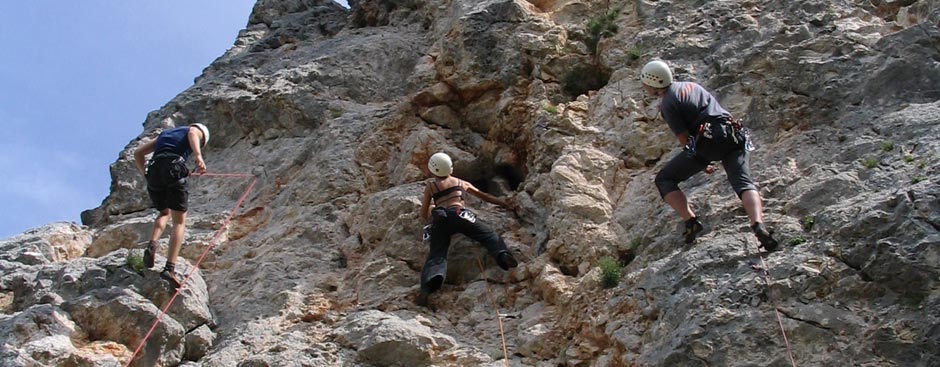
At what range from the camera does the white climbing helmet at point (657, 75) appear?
9.70 meters

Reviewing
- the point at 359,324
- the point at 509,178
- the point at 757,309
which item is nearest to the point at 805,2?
the point at 509,178

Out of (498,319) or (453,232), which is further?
(453,232)

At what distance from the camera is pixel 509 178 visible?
12.5 m

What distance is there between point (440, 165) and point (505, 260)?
1.50 metres

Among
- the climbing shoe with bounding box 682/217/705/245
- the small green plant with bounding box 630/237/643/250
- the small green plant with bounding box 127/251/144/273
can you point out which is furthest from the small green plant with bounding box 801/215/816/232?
the small green plant with bounding box 127/251/144/273

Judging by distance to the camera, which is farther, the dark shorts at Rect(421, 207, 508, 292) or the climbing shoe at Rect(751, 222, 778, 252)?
the dark shorts at Rect(421, 207, 508, 292)

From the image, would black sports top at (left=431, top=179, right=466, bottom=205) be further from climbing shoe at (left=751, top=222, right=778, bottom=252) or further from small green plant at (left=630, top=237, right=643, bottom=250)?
climbing shoe at (left=751, top=222, right=778, bottom=252)

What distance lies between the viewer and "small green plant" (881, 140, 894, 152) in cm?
890

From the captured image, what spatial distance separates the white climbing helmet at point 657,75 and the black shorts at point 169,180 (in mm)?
4842

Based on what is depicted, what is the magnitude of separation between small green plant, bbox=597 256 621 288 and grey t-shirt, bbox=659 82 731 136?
1.32 m

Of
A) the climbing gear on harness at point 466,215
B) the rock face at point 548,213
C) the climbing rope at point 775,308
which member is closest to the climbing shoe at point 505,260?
the rock face at point 548,213

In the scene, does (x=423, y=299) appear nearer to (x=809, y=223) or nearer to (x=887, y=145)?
(x=809, y=223)

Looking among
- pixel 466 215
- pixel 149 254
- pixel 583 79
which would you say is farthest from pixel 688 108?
pixel 149 254

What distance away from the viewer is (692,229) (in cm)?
898
